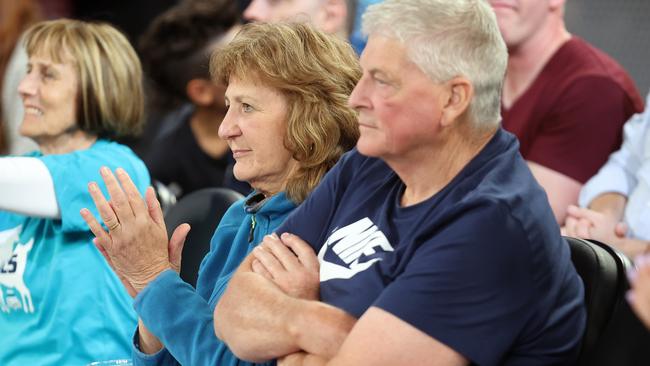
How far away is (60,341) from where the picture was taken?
8.75 feet

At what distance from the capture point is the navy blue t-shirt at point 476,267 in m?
1.58

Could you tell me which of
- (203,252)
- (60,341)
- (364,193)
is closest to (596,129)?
(203,252)

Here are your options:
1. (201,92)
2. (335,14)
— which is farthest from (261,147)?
(201,92)

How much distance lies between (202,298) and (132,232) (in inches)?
7.7

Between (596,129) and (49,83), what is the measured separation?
1615mm

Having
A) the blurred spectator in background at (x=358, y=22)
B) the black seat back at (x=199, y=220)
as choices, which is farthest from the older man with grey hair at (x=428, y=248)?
the blurred spectator in background at (x=358, y=22)

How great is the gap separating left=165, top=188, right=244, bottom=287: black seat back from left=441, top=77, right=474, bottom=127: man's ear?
1.14m

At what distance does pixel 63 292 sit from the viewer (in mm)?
2699

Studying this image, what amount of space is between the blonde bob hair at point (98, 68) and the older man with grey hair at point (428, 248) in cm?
116

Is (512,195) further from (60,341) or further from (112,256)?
(60,341)

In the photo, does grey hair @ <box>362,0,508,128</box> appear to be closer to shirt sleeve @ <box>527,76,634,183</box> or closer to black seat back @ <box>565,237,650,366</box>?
black seat back @ <box>565,237,650,366</box>

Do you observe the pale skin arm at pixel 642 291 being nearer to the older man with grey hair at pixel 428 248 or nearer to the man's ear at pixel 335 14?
the older man with grey hair at pixel 428 248

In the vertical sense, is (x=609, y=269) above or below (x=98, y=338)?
above

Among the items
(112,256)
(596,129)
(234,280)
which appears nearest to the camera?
(234,280)
